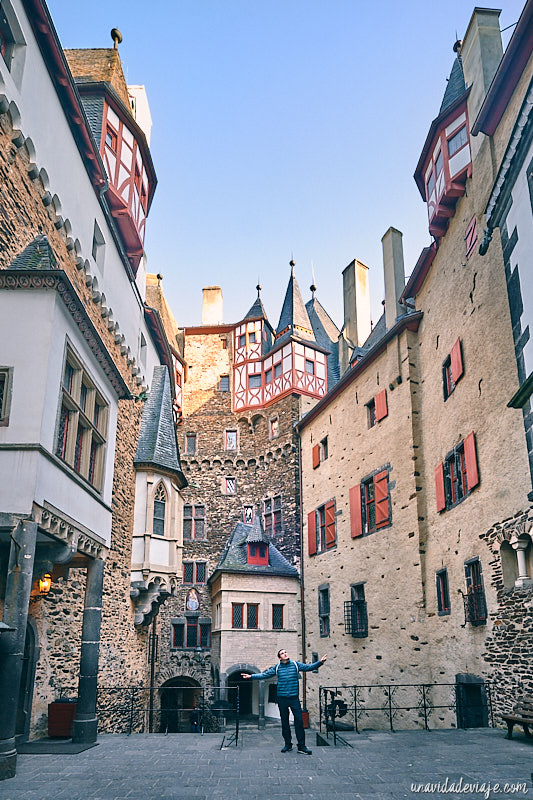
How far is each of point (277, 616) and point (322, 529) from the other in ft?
13.1

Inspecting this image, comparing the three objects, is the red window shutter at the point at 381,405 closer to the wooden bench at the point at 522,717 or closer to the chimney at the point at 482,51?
the chimney at the point at 482,51

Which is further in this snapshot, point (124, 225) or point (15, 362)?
point (124, 225)

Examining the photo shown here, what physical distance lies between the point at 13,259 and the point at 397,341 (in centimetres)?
1152

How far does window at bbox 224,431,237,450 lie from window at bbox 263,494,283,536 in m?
3.76

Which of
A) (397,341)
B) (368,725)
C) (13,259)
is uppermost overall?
(397,341)

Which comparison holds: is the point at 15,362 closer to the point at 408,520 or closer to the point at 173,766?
the point at 173,766

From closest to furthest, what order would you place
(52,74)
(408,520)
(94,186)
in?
(52,74) → (94,186) → (408,520)

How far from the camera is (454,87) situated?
56.7 feet

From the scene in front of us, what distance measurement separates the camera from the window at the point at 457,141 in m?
15.7

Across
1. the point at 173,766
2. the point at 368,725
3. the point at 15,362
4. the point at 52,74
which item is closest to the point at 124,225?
the point at 52,74

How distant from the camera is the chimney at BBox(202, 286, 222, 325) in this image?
3681cm

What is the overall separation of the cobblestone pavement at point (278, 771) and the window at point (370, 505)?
8523 mm

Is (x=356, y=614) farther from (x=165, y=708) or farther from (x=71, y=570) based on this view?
(x=71, y=570)

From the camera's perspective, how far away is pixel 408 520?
17.3 meters
